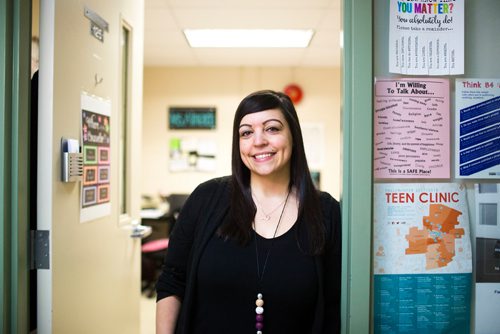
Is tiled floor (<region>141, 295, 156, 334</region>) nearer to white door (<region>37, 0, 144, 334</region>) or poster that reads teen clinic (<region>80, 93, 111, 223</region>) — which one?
white door (<region>37, 0, 144, 334</region>)

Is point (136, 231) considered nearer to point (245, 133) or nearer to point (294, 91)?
point (245, 133)

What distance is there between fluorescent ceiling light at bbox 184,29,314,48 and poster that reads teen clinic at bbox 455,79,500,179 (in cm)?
254

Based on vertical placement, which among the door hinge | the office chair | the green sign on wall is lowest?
the office chair

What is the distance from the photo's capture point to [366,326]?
1050 millimetres

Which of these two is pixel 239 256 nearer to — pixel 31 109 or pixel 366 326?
pixel 366 326

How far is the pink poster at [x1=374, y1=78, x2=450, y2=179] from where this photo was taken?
3.50 feet

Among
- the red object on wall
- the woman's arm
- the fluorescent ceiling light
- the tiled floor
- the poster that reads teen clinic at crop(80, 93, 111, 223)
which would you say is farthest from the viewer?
the red object on wall

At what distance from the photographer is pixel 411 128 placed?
1.07 meters

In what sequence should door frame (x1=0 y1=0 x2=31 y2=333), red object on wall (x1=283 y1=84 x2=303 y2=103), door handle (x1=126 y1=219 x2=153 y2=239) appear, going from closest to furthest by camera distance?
1. door frame (x1=0 y1=0 x2=31 y2=333)
2. door handle (x1=126 y1=219 x2=153 y2=239)
3. red object on wall (x1=283 y1=84 x2=303 y2=103)

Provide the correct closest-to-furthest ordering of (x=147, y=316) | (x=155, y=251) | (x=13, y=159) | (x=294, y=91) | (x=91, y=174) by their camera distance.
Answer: (x=13, y=159)
(x=91, y=174)
(x=147, y=316)
(x=155, y=251)
(x=294, y=91)

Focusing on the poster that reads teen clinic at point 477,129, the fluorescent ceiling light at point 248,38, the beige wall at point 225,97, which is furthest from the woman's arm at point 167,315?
the beige wall at point 225,97

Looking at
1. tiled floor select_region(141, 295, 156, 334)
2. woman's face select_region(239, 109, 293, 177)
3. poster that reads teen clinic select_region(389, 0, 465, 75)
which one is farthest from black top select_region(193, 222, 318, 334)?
tiled floor select_region(141, 295, 156, 334)

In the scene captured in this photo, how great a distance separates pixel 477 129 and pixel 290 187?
0.60m

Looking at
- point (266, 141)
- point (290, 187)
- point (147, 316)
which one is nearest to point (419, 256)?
point (290, 187)
